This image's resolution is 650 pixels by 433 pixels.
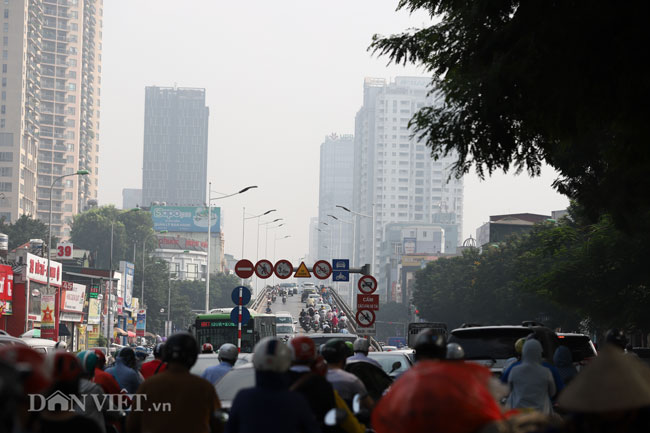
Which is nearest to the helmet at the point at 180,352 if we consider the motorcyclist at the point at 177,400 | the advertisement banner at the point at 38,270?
the motorcyclist at the point at 177,400

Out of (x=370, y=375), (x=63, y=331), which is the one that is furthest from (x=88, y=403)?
(x=63, y=331)

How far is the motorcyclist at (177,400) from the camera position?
273 inches

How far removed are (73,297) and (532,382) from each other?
227 feet

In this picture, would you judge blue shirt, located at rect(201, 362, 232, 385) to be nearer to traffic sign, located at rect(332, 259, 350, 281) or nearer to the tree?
the tree

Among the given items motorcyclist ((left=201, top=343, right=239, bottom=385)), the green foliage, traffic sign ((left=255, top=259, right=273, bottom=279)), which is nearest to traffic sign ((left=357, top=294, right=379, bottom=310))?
traffic sign ((left=255, top=259, right=273, bottom=279))

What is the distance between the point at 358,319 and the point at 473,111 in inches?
701

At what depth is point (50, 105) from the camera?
174m

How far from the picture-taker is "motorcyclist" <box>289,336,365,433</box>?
292 inches

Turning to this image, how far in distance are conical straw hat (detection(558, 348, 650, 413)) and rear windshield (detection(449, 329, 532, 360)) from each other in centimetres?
1211

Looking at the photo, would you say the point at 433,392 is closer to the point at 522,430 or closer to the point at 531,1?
the point at 522,430

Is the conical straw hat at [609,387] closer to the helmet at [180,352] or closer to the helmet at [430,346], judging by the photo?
the helmet at [430,346]

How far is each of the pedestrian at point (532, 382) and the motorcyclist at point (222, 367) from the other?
10.9 feet

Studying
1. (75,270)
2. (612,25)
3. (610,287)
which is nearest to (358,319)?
(610,287)

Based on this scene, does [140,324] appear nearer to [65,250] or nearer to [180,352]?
[65,250]
